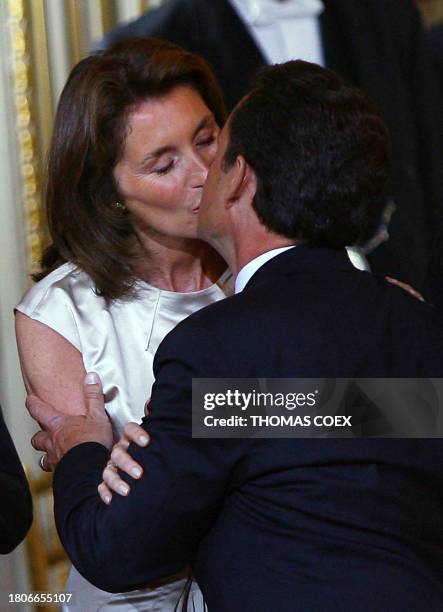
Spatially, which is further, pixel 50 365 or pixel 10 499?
pixel 50 365

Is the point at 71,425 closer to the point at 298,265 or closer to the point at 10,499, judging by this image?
the point at 10,499

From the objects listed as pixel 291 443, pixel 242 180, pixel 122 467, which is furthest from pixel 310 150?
pixel 122 467

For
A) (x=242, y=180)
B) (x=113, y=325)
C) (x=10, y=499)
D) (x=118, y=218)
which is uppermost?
(x=242, y=180)

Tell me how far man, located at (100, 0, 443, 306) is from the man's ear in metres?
1.01

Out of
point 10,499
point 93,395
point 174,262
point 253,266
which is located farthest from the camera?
point 174,262

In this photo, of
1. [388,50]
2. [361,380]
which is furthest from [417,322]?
[388,50]

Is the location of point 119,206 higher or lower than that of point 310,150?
lower

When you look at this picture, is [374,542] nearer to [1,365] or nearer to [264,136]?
[264,136]

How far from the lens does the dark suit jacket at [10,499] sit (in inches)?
63.4

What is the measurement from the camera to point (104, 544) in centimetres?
136

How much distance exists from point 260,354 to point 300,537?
9.3 inches

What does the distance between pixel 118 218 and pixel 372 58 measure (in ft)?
3.19

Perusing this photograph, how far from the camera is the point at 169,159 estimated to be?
73.1 inches

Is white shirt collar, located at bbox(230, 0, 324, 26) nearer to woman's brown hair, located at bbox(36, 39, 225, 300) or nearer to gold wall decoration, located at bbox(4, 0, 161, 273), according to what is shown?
gold wall decoration, located at bbox(4, 0, 161, 273)
